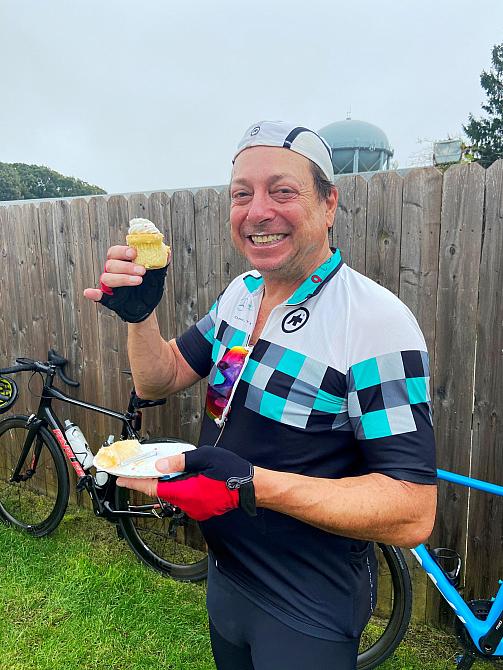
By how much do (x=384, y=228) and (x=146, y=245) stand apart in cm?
137

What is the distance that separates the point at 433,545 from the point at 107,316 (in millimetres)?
2650

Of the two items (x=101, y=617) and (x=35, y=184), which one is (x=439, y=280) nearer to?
(x=101, y=617)

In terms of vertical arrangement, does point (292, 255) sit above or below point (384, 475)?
above

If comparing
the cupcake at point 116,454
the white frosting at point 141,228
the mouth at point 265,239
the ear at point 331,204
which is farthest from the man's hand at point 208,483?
the white frosting at point 141,228

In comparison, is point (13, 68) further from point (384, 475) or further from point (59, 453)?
point (384, 475)

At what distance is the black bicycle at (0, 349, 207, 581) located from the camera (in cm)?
322

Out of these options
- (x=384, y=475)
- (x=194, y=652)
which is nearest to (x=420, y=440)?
(x=384, y=475)

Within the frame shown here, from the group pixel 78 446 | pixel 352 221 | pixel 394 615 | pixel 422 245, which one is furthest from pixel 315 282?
pixel 78 446

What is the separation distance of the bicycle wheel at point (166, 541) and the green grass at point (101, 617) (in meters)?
0.08

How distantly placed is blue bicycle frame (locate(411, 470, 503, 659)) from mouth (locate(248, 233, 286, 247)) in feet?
4.65

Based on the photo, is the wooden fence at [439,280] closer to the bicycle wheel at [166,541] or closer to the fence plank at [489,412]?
the fence plank at [489,412]

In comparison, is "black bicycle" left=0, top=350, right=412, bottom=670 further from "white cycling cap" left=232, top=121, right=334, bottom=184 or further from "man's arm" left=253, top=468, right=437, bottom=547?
"white cycling cap" left=232, top=121, right=334, bottom=184

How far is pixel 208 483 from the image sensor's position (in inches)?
41.8

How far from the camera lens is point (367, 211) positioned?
2.53 meters
